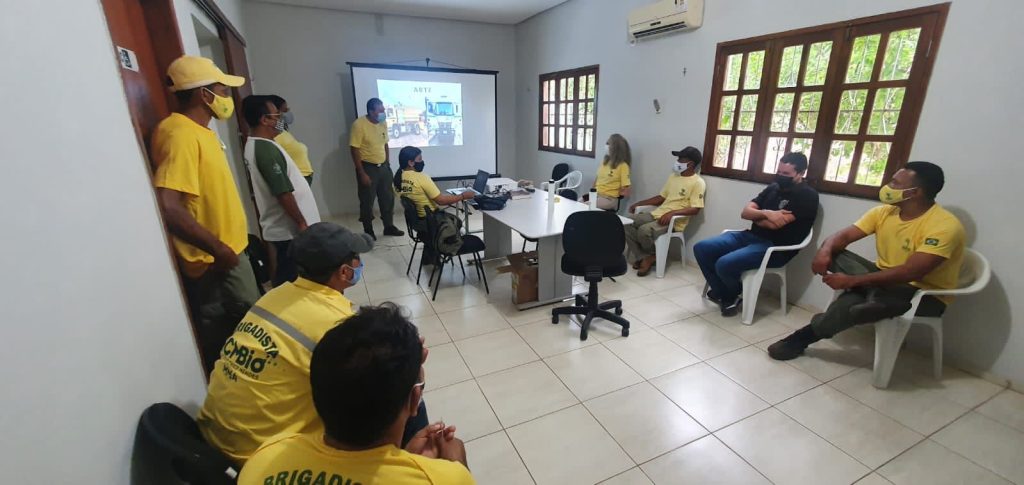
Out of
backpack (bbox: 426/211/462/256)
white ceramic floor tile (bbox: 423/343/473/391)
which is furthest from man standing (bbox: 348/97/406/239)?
white ceramic floor tile (bbox: 423/343/473/391)

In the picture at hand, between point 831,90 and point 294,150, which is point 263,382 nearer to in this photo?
point 294,150

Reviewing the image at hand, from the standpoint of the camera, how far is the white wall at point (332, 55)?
5074mm

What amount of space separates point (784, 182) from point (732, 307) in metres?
0.98

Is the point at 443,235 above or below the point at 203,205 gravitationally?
below

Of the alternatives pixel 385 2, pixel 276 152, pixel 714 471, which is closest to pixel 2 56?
pixel 276 152

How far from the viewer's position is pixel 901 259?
2.24 meters

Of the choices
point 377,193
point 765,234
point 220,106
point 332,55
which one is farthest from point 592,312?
point 332,55

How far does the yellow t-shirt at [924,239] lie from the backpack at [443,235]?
275cm

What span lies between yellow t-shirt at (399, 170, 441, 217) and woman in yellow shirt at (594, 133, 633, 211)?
192 centimetres

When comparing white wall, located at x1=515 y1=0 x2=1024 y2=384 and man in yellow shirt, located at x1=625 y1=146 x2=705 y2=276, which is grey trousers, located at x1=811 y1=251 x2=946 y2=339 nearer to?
white wall, located at x1=515 y1=0 x2=1024 y2=384

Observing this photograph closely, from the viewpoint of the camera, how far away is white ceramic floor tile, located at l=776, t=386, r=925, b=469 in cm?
181

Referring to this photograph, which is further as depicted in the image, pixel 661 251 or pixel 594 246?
pixel 661 251

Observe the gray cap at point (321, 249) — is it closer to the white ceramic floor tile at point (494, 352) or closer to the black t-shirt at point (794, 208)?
the white ceramic floor tile at point (494, 352)

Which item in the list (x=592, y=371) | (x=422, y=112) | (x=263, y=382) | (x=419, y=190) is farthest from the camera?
(x=422, y=112)
